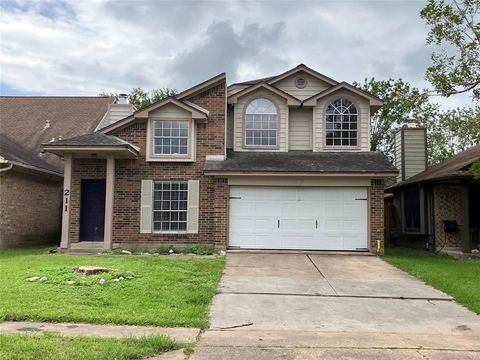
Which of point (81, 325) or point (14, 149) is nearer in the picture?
point (81, 325)

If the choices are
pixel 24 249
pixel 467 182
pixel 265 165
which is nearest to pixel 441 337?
pixel 265 165

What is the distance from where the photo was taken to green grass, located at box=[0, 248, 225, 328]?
272 inches

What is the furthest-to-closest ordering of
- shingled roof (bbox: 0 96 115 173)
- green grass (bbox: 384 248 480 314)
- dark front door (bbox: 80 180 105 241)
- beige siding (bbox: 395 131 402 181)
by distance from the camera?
shingled roof (bbox: 0 96 115 173), beige siding (bbox: 395 131 402 181), dark front door (bbox: 80 180 105 241), green grass (bbox: 384 248 480 314)

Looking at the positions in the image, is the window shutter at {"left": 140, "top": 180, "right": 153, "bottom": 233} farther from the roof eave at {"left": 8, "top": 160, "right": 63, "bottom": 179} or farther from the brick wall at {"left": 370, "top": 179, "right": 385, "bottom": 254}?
the brick wall at {"left": 370, "top": 179, "right": 385, "bottom": 254}

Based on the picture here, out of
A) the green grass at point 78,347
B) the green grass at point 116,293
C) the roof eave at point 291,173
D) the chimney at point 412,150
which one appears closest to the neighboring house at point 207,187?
the roof eave at point 291,173

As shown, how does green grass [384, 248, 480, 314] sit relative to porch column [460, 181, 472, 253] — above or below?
below

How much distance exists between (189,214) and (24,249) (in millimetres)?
5721

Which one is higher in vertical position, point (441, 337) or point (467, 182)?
point (467, 182)

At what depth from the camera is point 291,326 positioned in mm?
7055

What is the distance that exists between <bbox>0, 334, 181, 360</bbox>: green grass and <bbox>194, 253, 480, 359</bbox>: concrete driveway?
552 millimetres

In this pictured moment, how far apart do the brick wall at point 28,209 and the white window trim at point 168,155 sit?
479 cm

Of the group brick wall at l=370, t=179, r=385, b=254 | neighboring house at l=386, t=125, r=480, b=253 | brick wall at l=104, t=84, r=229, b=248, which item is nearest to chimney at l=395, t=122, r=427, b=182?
neighboring house at l=386, t=125, r=480, b=253

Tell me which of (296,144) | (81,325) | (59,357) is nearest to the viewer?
(59,357)

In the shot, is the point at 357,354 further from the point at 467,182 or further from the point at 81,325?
the point at 467,182
